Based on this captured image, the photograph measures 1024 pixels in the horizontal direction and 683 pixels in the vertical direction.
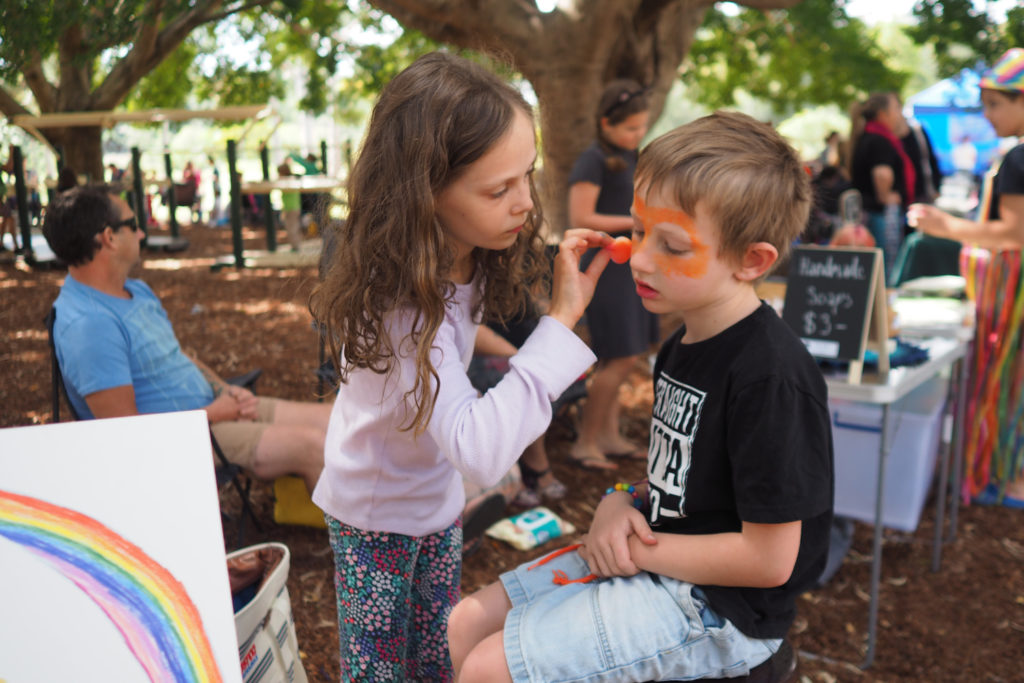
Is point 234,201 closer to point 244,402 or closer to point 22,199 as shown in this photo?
point 244,402

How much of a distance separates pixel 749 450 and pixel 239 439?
2.20 metres

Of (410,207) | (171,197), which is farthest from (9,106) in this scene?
(410,207)

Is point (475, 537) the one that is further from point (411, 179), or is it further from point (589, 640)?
point (411, 179)

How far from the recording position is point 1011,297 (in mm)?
3582

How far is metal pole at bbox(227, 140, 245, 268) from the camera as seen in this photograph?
5.10m

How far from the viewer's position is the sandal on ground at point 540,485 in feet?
12.3

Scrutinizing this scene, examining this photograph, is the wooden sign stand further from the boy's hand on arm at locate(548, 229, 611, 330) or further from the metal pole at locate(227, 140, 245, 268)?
the metal pole at locate(227, 140, 245, 268)

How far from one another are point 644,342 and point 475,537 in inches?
53.1

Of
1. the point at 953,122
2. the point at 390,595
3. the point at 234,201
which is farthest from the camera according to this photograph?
the point at 953,122

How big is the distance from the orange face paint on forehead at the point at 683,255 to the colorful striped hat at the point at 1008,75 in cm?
270

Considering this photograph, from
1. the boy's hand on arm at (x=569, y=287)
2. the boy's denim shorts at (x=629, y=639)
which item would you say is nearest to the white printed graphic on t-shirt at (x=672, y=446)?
the boy's denim shorts at (x=629, y=639)

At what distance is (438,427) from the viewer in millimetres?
1329

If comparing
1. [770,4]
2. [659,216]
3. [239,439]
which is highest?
[770,4]

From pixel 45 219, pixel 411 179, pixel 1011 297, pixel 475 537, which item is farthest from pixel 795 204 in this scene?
pixel 1011 297
